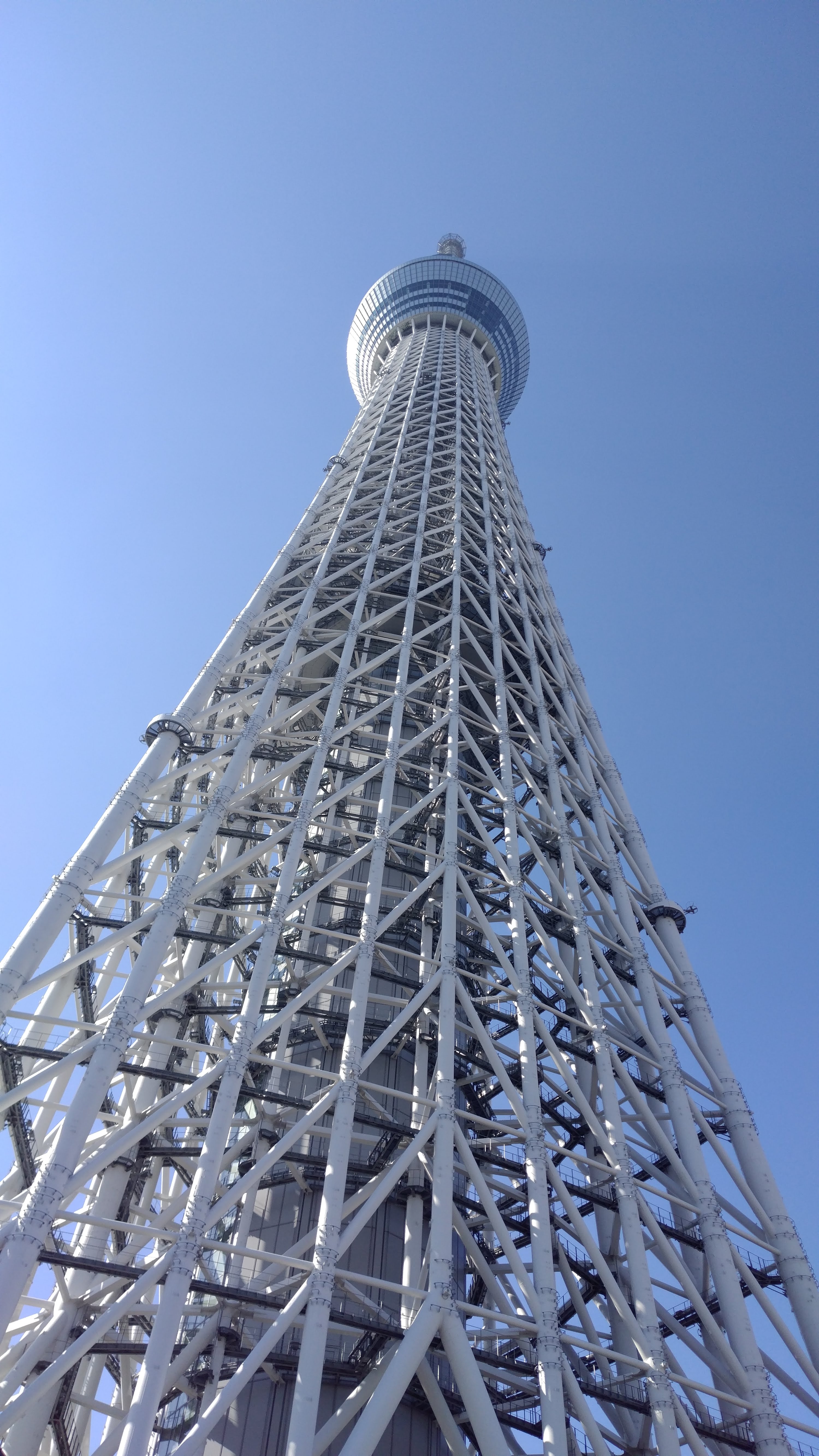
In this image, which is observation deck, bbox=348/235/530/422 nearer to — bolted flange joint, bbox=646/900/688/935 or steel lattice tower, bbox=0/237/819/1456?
steel lattice tower, bbox=0/237/819/1456

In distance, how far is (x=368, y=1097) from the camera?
20.2 m

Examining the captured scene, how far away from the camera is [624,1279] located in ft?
77.9

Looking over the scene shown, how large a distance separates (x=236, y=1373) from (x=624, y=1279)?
41.0 feet

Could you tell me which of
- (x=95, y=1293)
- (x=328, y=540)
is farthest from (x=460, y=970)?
(x=328, y=540)

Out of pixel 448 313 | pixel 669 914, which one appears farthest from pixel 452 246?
pixel 669 914

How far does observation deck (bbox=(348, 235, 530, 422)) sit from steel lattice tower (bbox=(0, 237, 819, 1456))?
130 ft

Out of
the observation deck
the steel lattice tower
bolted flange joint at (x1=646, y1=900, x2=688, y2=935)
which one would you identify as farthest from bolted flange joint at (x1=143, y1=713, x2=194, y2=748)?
the observation deck

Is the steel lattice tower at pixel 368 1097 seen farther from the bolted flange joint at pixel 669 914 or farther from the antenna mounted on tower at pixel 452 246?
the antenna mounted on tower at pixel 452 246

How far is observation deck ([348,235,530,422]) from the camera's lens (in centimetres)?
7044

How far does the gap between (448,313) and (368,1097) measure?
61.8 meters

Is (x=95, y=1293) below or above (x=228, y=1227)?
below

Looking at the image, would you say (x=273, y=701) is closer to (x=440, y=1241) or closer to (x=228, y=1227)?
(x=228, y=1227)

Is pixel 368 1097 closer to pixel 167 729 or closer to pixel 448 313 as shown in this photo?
pixel 167 729

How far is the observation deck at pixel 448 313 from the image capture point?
2773 inches
